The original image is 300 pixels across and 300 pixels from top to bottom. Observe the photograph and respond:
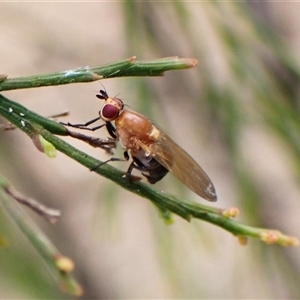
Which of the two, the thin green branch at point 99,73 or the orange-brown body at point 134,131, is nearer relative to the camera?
the thin green branch at point 99,73

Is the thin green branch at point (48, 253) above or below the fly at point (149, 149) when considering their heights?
below

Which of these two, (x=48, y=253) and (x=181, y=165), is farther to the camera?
(x=181, y=165)

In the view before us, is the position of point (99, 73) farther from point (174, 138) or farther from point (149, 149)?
point (174, 138)

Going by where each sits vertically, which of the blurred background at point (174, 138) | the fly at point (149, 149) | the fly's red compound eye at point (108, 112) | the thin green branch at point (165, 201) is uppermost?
the blurred background at point (174, 138)

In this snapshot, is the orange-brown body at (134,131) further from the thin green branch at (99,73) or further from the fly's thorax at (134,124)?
the thin green branch at (99,73)

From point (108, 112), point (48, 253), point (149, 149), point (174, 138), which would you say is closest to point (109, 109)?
point (108, 112)

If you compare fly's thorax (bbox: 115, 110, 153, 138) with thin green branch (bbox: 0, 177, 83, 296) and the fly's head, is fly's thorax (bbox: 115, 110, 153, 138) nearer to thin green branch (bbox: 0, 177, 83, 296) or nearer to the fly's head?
the fly's head

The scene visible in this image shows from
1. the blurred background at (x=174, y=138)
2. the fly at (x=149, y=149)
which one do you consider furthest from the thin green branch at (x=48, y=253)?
the blurred background at (x=174, y=138)
